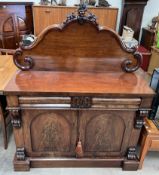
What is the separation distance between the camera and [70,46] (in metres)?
1.38

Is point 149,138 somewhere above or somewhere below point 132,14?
below

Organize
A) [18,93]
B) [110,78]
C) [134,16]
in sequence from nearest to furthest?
[18,93] → [110,78] → [134,16]

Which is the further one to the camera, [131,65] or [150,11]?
[150,11]

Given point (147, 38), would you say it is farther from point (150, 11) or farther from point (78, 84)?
point (78, 84)

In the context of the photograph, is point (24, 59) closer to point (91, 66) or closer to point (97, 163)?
point (91, 66)

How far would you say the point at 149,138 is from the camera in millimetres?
1494

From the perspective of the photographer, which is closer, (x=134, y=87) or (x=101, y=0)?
(x=134, y=87)

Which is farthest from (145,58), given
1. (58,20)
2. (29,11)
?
(29,11)

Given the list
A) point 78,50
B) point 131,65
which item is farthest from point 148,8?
point 78,50

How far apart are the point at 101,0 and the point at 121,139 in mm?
2746

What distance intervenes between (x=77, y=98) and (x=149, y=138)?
0.72 meters

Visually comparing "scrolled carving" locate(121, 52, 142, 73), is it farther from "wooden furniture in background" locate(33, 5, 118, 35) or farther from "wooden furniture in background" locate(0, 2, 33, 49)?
"wooden furniture in background" locate(0, 2, 33, 49)

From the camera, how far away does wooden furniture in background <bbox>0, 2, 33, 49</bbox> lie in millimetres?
3154

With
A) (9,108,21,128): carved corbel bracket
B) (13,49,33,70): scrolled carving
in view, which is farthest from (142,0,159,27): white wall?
(9,108,21,128): carved corbel bracket
